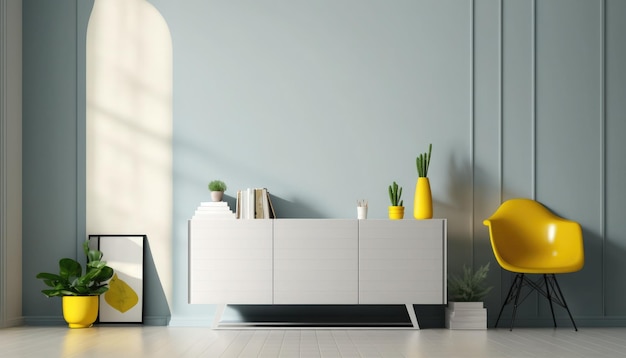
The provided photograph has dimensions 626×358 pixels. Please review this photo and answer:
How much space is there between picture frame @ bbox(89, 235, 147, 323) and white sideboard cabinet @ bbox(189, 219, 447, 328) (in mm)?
611

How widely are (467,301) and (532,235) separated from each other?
0.69m

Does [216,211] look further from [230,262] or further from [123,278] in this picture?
[123,278]

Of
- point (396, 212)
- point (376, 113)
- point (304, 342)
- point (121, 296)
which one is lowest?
point (304, 342)

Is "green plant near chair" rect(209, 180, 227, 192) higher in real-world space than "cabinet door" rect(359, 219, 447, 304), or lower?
higher

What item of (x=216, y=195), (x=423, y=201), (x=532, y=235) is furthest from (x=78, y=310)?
(x=532, y=235)

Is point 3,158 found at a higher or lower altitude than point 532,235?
higher

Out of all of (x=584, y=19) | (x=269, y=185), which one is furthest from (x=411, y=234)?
(x=584, y=19)

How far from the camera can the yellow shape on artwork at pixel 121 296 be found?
5430 millimetres

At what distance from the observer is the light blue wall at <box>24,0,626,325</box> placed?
5520mm

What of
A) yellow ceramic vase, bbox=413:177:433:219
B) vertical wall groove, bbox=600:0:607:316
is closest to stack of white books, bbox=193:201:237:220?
yellow ceramic vase, bbox=413:177:433:219

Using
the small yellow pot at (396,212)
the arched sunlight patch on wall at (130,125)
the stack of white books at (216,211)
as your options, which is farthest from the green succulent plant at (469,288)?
the arched sunlight patch on wall at (130,125)

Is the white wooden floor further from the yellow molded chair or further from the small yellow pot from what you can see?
the small yellow pot

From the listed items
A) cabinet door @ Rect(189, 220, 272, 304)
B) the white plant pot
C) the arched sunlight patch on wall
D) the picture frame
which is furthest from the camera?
the arched sunlight patch on wall

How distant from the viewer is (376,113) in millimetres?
5559
